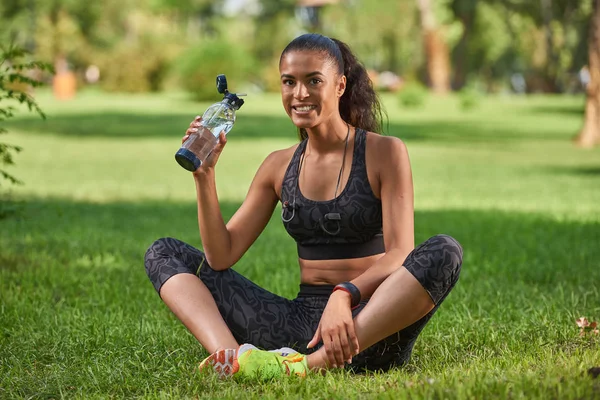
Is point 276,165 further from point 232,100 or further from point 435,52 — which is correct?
point 435,52

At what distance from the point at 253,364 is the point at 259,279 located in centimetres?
319

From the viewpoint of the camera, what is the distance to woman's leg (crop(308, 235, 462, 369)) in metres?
3.95

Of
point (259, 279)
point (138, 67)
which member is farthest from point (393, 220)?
point (138, 67)

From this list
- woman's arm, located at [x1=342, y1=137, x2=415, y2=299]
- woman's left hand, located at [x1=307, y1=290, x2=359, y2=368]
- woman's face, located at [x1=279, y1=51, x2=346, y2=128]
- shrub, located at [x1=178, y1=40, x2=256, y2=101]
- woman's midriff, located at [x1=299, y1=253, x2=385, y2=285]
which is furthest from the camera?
shrub, located at [x1=178, y1=40, x2=256, y2=101]

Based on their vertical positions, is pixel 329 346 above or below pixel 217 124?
below

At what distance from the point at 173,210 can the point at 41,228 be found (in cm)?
247

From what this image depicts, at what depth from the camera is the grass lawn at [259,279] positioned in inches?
156

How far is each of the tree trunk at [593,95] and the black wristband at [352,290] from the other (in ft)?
63.3

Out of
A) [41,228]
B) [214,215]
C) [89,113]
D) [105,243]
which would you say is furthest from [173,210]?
[89,113]

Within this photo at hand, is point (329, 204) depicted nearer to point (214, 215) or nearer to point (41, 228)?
point (214, 215)

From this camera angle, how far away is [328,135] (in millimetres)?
4473

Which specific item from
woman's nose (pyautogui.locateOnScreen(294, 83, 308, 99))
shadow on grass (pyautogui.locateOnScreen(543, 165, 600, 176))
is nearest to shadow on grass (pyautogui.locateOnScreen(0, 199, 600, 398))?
woman's nose (pyautogui.locateOnScreen(294, 83, 308, 99))

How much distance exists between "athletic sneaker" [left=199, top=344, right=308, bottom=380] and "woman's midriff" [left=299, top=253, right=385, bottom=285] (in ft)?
1.47

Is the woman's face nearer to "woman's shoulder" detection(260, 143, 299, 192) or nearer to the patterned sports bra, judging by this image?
the patterned sports bra
